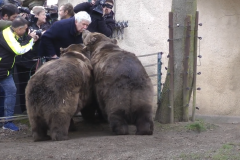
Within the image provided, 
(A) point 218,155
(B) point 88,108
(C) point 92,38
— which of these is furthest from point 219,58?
(A) point 218,155

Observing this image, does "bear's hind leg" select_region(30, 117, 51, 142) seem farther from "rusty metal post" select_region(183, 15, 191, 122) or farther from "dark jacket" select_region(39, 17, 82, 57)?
"rusty metal post" select_region(183, 15, 191, 122)

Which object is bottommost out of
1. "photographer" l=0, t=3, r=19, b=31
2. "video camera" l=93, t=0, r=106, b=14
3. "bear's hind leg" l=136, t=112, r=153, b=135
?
"bear's hind leg" l=136, t=112, r=153, b=135

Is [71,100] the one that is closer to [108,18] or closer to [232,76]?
[108,18]

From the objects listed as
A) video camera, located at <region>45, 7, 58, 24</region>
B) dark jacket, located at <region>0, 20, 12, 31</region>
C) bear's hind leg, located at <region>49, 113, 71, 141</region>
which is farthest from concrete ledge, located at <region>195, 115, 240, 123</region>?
dark jacket, located at <region>0, 20, 12, 31</region>

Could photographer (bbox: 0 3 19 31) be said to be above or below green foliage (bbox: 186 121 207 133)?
above

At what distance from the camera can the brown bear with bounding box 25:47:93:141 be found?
23.8 ft

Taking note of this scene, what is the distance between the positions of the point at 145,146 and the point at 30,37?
3408 mm

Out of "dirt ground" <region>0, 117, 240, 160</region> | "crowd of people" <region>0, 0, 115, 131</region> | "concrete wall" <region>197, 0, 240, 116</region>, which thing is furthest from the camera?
"concrete wall" <region>197, 0, 240, 116</region>

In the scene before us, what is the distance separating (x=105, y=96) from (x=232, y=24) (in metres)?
4.40

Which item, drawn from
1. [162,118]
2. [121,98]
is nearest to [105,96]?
[121,98]

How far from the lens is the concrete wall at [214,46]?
10938 millimetres

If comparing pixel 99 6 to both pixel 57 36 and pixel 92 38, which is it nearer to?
pixel 92 38

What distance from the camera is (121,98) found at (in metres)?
7.61

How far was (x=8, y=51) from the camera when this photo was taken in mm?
8172
